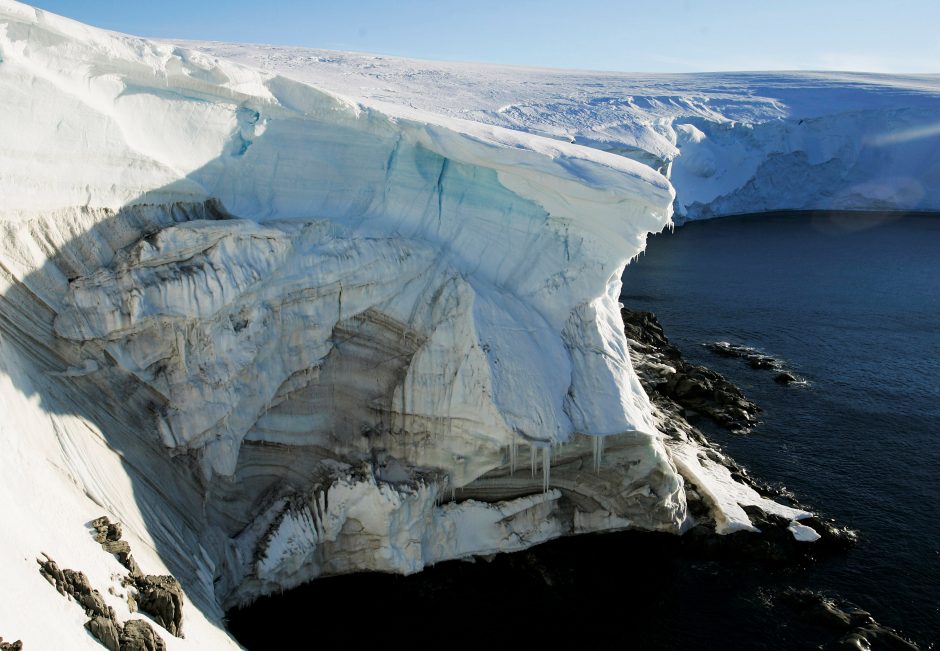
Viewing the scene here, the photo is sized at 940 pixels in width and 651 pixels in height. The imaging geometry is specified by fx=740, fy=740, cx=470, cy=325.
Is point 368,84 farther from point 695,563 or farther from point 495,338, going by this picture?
point 695,563

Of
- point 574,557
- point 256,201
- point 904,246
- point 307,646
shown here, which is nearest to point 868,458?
point 574,557

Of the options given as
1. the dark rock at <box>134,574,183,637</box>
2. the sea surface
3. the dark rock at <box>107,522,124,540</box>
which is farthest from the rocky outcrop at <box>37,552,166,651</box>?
the sea surface

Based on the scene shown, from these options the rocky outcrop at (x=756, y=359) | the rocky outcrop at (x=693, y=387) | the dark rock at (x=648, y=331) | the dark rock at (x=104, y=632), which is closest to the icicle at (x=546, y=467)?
the dark rock at (x=104, y=632)

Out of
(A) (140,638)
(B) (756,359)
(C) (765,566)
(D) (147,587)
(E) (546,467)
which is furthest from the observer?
(B) (756,359)

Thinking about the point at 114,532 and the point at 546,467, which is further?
the point at 546,467

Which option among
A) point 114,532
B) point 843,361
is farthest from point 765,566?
point 843,361

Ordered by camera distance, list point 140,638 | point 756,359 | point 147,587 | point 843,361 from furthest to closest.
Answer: point 756,359, point 843,361, point 147,587, point 140,638

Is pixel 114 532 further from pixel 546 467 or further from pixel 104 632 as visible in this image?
pixel 546 467
